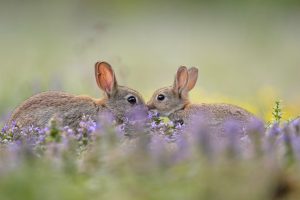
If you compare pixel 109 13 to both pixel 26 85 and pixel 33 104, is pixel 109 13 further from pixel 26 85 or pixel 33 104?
pixel 33 104

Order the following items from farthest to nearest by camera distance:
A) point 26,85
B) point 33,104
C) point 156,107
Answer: point 26,85, point 156,107, point 33,104

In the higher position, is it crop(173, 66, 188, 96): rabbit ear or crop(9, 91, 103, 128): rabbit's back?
crop(173, 66, 188, 96): rabbit ear

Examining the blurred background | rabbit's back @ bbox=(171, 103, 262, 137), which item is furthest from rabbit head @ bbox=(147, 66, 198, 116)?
the blurred background

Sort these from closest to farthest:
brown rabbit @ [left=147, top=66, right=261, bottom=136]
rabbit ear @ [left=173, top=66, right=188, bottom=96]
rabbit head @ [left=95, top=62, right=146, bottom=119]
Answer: brown rabbit @ [left=147, top=66, right=261, bottom=136] → rabbit head @ [left=95, top=62, right=146, bottom=119] → rabbit ear @ [left=173, top=66, right=188, bottom=96]

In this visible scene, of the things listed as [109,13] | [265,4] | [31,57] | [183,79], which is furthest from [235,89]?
[109,13]

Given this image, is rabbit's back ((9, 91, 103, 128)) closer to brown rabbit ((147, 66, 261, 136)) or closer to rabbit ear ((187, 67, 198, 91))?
brown rabbit ((147, 66, 261, 136))

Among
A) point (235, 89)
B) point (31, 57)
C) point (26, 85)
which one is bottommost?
point (26, 85)

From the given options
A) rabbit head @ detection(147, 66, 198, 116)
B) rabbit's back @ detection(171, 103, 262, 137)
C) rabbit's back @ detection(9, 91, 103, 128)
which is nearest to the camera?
rabbit's back @ detection(171, 103, 262, 137)

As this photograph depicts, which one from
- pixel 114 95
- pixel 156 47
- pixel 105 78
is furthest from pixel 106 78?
pixel 156 47

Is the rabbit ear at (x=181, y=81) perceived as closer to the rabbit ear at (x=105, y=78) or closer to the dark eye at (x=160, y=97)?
the dark eye at (x=160, y=97)
